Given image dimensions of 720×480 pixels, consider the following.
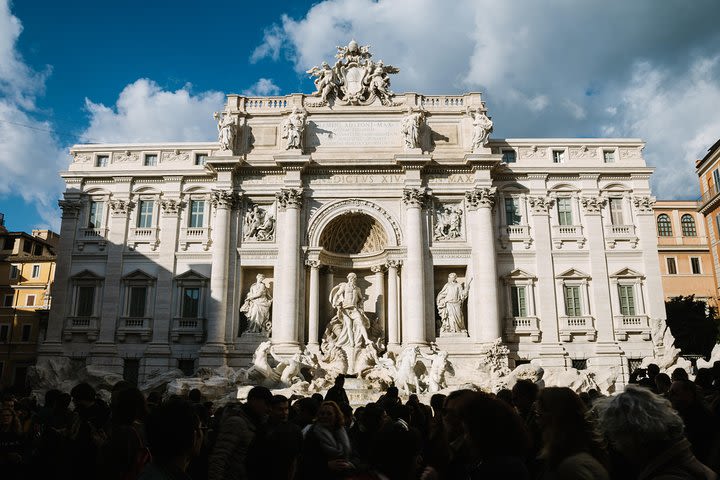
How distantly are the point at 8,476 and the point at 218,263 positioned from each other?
74.9 feet

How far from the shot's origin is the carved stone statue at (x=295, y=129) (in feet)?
97.5

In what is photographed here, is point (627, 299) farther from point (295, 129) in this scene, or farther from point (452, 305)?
point (295, 129)

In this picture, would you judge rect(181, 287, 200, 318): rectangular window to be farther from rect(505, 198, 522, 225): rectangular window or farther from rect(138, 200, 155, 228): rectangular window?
rect(505, 198, 522, 225): rectangular window

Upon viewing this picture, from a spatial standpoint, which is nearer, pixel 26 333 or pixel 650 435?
pixel 650 435

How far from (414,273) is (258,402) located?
2200 cm

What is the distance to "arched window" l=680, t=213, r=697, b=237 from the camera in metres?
48.6

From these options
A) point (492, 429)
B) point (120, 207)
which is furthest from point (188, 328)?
point (492, 429)

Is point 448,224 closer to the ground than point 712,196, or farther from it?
closer to the ground

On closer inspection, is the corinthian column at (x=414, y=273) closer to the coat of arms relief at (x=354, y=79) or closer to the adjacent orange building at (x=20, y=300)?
the coat of arms relief at (x=354, y=79)

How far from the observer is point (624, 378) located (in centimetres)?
2812

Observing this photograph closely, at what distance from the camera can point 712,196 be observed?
41.5 meters

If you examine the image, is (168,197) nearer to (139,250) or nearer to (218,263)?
(139,250)

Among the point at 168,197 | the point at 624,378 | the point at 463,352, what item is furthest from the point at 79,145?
the point at 624,378

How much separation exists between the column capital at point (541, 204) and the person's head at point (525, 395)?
955 inches
